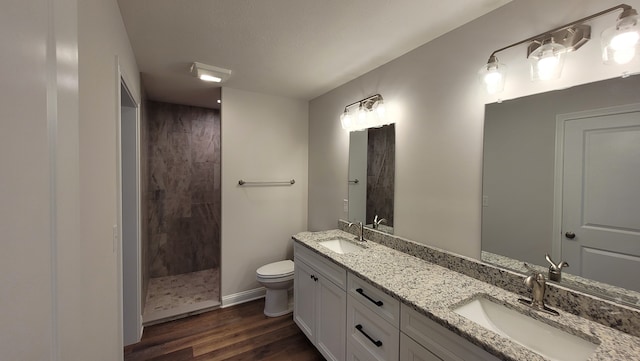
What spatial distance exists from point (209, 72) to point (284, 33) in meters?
0.91

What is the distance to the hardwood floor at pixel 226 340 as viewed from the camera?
205cm

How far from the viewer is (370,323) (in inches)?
57.9

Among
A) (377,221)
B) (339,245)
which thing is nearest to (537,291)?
(377,221)

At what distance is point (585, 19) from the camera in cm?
112

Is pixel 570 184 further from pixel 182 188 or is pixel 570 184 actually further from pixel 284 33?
pixel 182 188

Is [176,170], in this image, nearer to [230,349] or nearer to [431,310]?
[230,349]

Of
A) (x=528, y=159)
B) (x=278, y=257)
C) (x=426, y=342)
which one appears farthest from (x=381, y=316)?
(x=278, y=257)

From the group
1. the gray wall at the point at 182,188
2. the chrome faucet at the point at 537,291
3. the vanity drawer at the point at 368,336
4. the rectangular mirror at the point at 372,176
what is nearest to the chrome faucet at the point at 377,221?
the rectangular mirror at the point at 372,176

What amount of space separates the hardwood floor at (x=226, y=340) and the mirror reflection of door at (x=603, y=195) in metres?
1.85

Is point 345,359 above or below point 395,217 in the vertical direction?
below

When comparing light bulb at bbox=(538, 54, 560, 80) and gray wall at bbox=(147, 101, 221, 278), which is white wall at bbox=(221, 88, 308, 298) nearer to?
gray wall at bbox=(147, 101, 221, 278)

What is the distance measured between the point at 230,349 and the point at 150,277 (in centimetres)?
196

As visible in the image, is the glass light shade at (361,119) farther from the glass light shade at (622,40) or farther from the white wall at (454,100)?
the glass light shade at (622,40)

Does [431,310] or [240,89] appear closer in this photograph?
[431,310]
